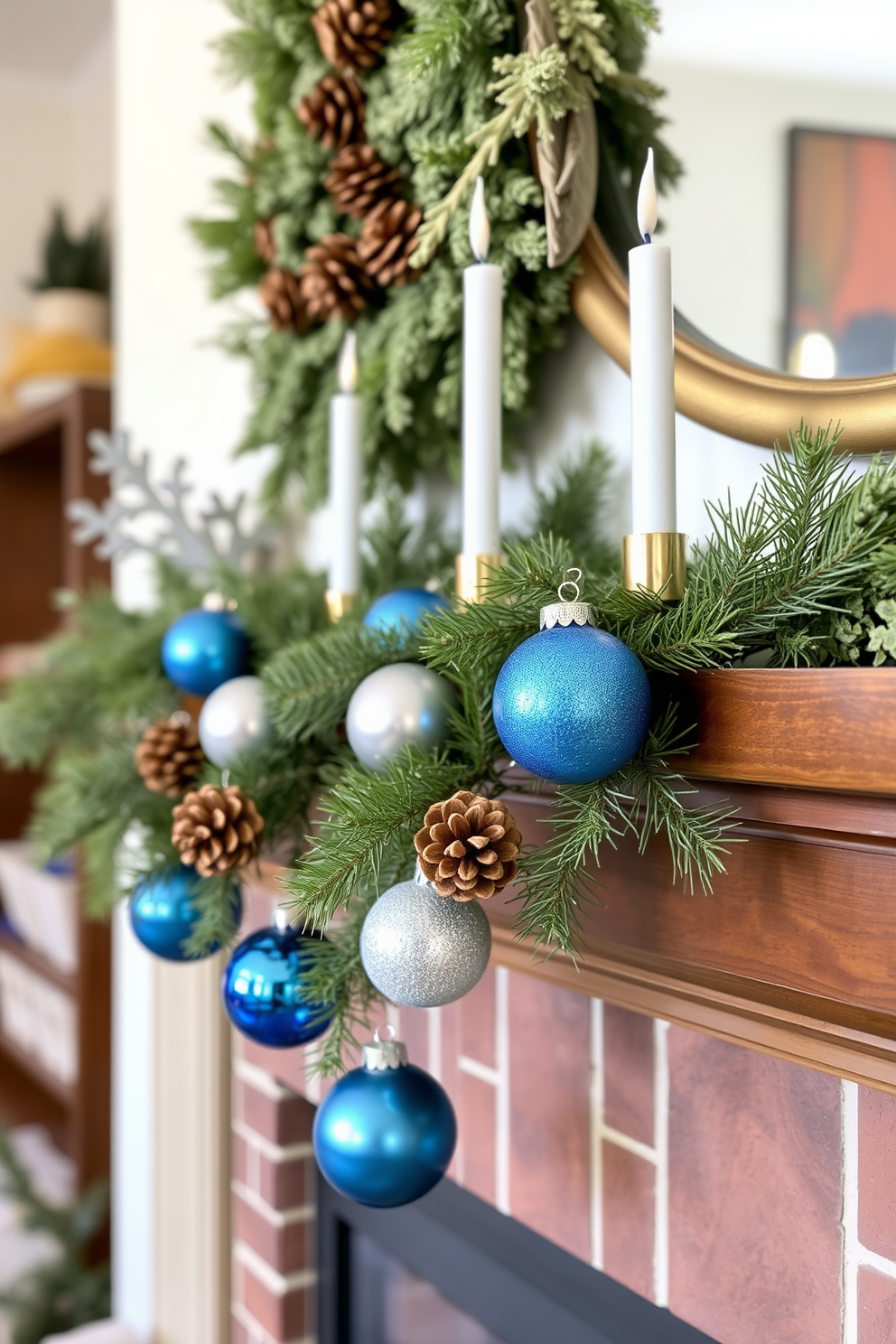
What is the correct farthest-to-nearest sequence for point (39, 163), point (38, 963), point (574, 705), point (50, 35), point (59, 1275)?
point (39, 163), point (50, 35), point (38, 963), point (59, 1275), point (574, 705)

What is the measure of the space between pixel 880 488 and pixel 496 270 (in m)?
0.23

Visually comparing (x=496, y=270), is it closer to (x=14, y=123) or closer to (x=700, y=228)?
(x=700, y=228)

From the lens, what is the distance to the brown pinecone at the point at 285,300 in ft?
2.61

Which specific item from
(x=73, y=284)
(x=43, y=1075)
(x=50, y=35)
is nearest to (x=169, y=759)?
(x=43, y=1075)

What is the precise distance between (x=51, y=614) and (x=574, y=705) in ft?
6.50

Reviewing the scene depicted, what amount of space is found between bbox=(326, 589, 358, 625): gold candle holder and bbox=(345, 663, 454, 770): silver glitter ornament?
15 centimetres

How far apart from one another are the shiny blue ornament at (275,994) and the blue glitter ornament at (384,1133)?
0.04 meters

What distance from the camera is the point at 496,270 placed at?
534 mm

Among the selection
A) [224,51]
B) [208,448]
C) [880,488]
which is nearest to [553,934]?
[880,488]

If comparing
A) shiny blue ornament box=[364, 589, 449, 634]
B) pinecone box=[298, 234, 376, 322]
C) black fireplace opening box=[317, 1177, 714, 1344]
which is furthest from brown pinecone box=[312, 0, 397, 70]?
black fireplace opening box=[317, 1177, 714, 1344]

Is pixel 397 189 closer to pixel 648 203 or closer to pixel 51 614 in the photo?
pixel 648 203

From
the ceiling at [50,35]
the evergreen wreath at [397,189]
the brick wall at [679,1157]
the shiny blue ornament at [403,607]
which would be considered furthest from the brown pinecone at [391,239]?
the ceiling at [50,35]

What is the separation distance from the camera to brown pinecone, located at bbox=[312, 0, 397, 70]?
0.69m

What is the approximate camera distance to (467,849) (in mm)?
409
